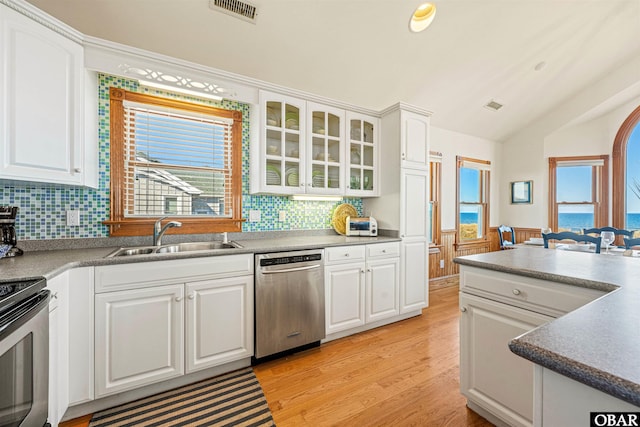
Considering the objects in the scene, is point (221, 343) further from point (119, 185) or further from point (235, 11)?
point (235, 11)

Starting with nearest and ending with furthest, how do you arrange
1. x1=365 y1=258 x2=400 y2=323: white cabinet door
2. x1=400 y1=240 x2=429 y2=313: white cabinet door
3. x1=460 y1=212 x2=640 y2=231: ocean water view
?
1. x1=365 y1=258 x2=400 y2=323: white cabinet door
2. x1=400 y1=240 x2=429 y2=313: white cabinet door
3. x1=460 y1=212 x2=640 y2=231: ocean water view

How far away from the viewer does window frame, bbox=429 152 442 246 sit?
4270 mm

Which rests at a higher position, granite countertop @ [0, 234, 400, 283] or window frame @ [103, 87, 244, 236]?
window frame @ [103, 87, 244, 236]

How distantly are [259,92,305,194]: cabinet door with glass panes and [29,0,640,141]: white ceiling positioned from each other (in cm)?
35

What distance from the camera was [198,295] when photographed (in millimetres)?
1893

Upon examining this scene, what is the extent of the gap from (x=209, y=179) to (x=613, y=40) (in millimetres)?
5294

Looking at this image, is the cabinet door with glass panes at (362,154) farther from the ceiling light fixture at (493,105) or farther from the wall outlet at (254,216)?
the ceiling light fixture at (493,105)

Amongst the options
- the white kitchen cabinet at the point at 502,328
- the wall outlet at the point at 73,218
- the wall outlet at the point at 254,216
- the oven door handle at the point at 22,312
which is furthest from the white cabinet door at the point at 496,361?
the wall outlet at the point at 73,218

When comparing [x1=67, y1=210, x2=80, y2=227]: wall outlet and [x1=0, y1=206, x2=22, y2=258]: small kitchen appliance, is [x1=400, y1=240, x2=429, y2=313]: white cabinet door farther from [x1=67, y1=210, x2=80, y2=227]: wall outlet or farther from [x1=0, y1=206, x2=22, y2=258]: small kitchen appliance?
[x1=0, y1=206, x2=22, y2=258]: small kitchen appliance

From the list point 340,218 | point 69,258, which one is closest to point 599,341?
point 69,258

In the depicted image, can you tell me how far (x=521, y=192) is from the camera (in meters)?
5.10

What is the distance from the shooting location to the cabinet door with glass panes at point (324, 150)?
109 inches

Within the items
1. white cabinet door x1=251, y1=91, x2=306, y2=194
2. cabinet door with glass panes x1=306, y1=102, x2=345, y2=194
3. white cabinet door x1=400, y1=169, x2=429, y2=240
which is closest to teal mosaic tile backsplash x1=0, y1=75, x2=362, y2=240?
white cabinet door x1=251, y1=91, x2=306, y2=194

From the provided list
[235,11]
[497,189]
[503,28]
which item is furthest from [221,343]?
[497,189]
